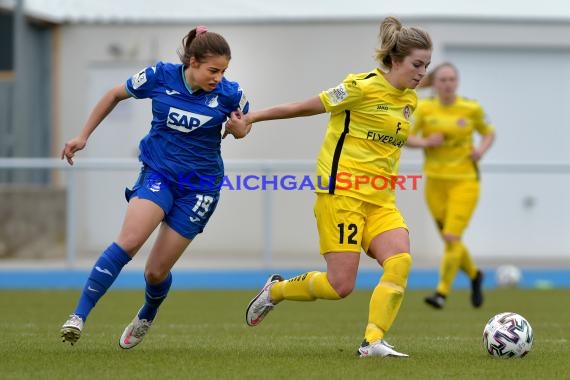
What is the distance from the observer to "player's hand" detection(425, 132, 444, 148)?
470 inches

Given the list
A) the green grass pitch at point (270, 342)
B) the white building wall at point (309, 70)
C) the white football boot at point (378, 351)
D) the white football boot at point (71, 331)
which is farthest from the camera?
the white building wall at point (309, 70)

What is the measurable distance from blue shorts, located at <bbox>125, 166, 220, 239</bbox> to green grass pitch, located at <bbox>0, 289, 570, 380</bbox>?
0.77 meters

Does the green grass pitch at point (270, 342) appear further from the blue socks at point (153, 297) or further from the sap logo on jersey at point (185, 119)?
the sap logo on jersey at point (185, 119)

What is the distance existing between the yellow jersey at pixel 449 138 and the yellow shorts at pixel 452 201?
0.27 feet

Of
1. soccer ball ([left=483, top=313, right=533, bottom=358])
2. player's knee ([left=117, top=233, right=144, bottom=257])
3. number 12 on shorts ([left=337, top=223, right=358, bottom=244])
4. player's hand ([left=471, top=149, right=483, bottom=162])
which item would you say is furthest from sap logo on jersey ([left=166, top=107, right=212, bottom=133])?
player's hand ([left=471, top=149, right=483, bottom=162])

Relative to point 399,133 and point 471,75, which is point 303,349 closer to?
point 399,133

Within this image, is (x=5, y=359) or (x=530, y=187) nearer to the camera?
(x=5, y=359)

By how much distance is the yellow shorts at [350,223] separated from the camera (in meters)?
7.25

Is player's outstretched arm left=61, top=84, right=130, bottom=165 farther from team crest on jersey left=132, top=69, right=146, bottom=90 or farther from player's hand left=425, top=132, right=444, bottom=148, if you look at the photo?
player's hand left=425, top=132, right=444, bottom=148

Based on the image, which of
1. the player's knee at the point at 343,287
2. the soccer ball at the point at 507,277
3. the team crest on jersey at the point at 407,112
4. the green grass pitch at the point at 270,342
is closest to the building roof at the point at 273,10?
the soccer ball at the point at 507,277

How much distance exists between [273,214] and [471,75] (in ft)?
15.2

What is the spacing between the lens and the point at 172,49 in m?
19.4

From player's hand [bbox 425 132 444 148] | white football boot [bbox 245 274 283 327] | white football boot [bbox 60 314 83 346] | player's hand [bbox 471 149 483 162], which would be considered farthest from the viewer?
player's hand [bbox 471 149 483 162]

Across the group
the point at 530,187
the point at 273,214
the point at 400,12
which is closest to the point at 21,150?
the point at 273,214
